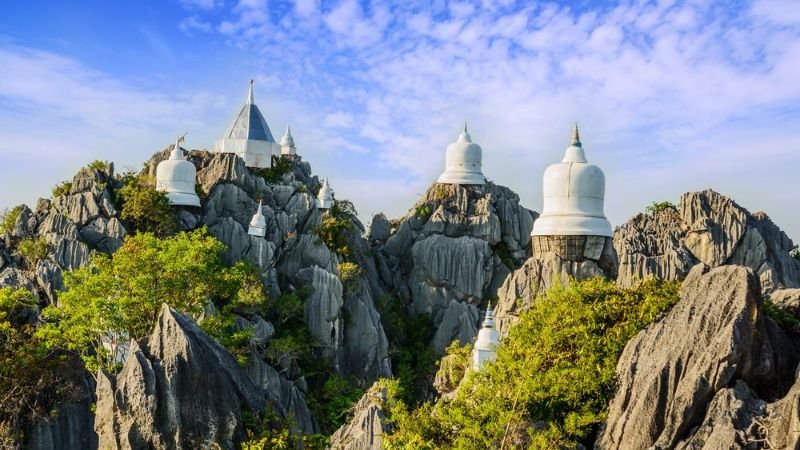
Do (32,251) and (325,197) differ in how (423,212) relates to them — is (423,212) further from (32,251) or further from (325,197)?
(32,251)

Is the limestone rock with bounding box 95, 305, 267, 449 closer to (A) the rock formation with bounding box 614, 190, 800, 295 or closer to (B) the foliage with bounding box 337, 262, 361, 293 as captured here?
(A) the rock formation with bounding box 614, 190, 800, 295

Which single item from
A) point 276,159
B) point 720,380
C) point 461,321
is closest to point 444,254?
point 461,321

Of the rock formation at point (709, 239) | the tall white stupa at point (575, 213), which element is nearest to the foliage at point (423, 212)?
the rock formation at point (709, 239)

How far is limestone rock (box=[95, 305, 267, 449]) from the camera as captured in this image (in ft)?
65.7

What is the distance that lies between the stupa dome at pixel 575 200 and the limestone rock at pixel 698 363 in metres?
8.59

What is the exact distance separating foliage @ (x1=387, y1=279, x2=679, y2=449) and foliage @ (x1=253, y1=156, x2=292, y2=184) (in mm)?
41074

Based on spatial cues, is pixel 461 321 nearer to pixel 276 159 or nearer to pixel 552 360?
pixel 276 159

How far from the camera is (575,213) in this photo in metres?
27.2

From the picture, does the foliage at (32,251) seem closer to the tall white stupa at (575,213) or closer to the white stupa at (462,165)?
the tall white stupa at (575,213)

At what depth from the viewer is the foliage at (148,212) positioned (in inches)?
1928

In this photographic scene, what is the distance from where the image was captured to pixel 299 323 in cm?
5103

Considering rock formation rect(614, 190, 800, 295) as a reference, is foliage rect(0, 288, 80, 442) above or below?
below

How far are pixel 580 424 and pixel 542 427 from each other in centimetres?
110

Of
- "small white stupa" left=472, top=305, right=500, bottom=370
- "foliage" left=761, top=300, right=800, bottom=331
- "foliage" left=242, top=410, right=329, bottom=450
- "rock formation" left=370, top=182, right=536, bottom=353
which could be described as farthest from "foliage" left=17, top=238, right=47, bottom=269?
"foliage" left=761, top=300, right=800, bottom=331
